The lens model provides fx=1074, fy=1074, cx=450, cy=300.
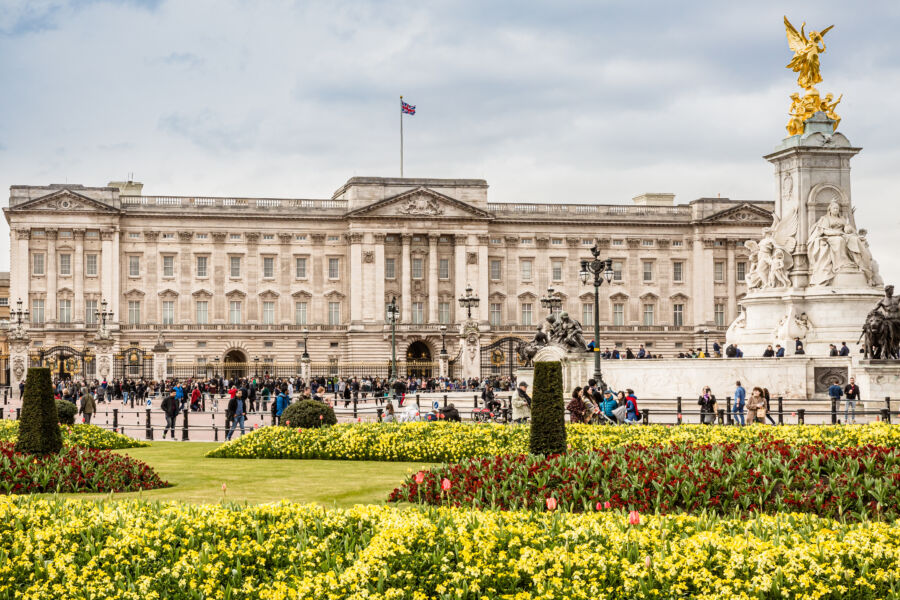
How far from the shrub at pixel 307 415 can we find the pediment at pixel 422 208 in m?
54.7

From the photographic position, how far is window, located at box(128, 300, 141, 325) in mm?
74812

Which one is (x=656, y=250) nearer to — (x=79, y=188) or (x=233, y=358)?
(x=233, y=358)

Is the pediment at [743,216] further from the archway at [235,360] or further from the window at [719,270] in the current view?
the archway at [235,360]

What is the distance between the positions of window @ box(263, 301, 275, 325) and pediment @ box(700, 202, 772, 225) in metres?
32.2

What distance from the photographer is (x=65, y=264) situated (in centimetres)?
7350

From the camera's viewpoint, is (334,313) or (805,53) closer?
(805,53)

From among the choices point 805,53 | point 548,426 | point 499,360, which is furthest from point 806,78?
point 499,360

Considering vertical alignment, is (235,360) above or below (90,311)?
below

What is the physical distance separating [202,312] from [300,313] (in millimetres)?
6877

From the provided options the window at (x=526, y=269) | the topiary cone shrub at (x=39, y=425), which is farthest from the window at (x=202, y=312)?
the topiary cone shrub at (x=39, y=425)

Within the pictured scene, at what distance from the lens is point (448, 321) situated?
78.2 m

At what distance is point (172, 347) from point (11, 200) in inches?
575

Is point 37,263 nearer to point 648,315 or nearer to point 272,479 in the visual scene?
point 648,315

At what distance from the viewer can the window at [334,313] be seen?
77500 mm
